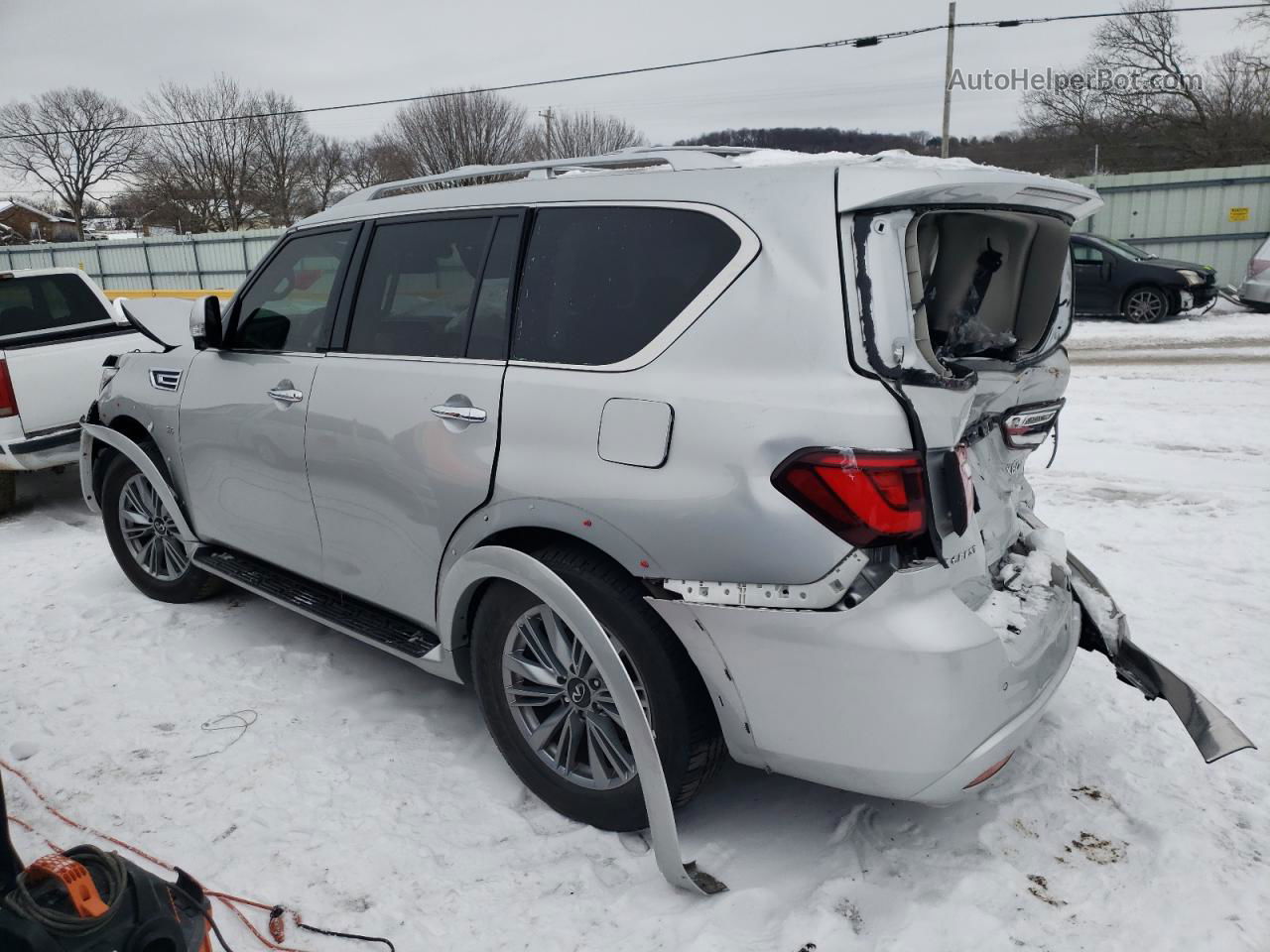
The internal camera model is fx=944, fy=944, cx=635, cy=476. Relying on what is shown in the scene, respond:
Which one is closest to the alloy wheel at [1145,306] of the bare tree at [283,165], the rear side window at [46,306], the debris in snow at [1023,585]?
the debris in snow at [1023,585]

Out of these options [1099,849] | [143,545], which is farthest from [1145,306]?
[143,545]

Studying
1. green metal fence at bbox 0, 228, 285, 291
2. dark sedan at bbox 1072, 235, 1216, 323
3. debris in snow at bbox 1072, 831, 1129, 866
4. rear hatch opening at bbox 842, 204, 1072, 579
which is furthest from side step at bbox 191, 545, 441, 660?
green metal fence at bbox 0, 228, 285, 291

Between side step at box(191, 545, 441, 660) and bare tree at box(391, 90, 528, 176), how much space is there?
1579 inches

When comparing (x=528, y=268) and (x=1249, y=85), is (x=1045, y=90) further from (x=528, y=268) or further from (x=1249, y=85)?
(x=528, y=268)

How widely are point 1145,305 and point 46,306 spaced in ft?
52.3

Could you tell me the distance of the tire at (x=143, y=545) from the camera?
4691mm

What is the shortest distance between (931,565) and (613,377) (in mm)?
986

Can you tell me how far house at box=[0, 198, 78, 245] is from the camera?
5622cm

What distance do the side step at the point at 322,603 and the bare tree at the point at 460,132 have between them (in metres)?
40.1

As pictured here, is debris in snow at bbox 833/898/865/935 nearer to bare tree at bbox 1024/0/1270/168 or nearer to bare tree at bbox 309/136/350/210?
bare tree at bbox 1024/0/1270/168

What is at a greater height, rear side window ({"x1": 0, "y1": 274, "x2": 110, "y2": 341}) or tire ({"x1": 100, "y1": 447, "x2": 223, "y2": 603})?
rear side window ({"x1": 0, "y1": 274, "x2": 110, "y2": 341})

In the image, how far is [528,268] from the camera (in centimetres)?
300

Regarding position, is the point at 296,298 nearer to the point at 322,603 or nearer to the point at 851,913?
the point at 322,603

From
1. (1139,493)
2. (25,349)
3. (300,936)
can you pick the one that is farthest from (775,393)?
(25,349)
